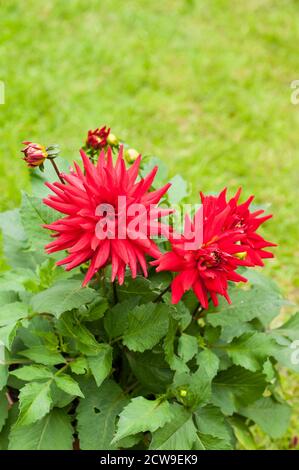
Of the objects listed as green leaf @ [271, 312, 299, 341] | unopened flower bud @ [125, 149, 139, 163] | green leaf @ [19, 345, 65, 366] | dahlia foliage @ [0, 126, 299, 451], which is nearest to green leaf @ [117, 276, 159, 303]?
dahlia foliage @ [0, 126, 299, 451]

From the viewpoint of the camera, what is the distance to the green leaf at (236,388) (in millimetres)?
1752

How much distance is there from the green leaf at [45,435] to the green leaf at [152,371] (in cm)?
21

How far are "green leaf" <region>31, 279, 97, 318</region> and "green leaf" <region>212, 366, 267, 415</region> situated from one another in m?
0.47

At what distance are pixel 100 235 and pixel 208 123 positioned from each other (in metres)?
2.45

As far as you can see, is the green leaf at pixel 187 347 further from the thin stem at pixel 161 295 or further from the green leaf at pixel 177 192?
the green leaf at pixel 177 192

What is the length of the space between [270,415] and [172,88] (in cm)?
228

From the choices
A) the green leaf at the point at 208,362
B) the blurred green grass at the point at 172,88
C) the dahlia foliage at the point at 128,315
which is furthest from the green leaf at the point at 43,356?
the blurred green grass at the point at 172,88

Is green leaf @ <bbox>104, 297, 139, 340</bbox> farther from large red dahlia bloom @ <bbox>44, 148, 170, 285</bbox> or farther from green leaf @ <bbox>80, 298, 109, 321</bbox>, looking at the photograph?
large red dahlia bloom @ <bbox>44, 148, 170, 285</bbox>

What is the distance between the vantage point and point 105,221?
1314mm

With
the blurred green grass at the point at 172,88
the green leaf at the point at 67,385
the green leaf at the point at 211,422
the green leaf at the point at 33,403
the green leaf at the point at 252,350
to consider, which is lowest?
the green leaf at the point at 211,422

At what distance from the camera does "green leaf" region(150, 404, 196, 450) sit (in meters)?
1.54

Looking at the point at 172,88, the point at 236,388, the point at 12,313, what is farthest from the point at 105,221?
the point at 172,88

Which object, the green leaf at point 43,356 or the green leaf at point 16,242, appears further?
the green leaf at point 16,242

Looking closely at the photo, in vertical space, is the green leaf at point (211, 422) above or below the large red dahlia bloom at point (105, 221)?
below
